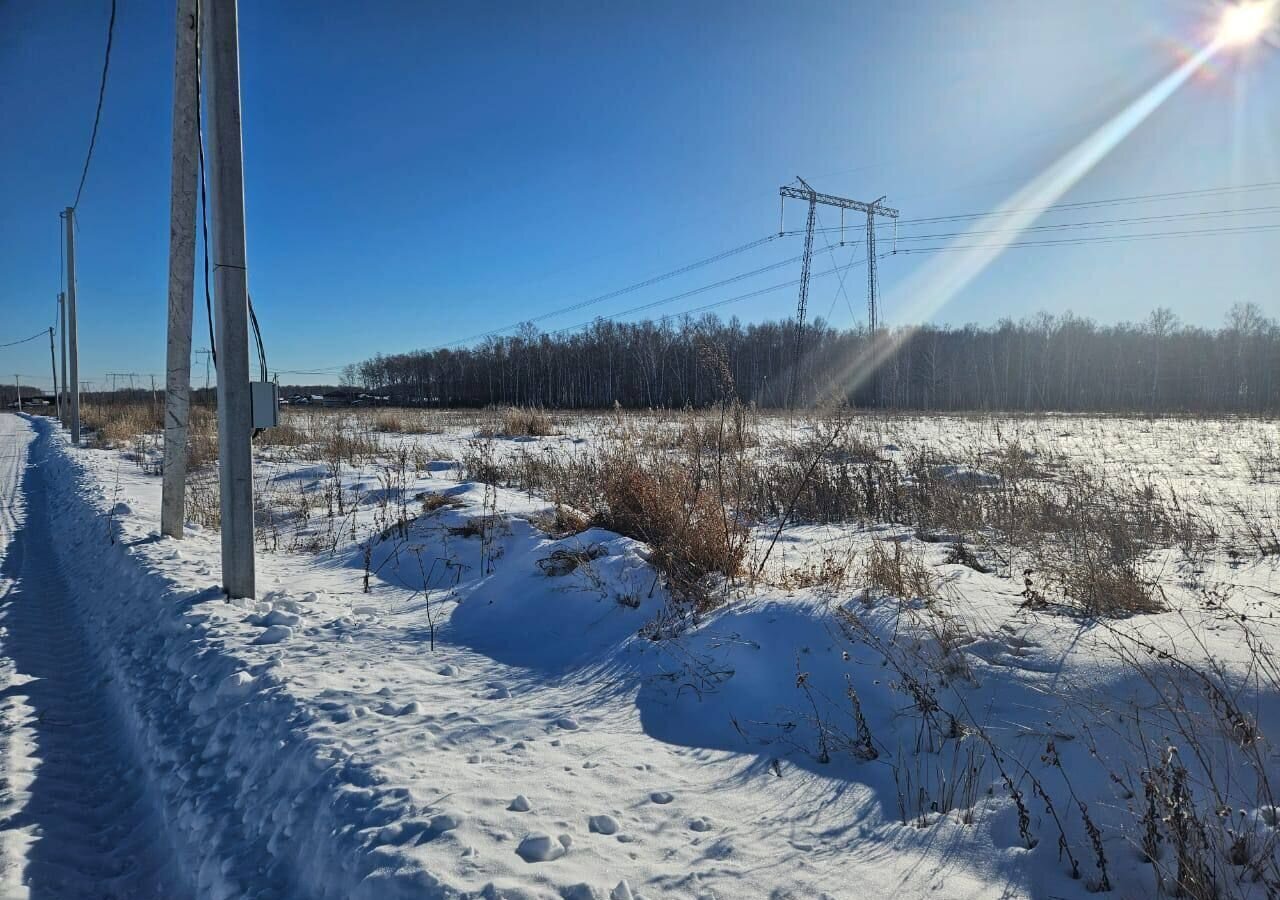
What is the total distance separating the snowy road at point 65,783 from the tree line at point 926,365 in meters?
42.0

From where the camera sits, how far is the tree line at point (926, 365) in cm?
5238

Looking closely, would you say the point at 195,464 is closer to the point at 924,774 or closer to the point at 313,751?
the point at 313,751

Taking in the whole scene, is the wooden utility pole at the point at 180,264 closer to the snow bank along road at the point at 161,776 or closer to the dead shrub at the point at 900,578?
the snow bank along road at the point at 161,776

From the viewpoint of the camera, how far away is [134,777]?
3.00 m

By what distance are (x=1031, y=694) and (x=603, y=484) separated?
13.6 ft

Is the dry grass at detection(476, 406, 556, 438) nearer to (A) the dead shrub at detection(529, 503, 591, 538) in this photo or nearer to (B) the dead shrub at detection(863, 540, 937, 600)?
(A) the dead shrub at detection(529, 503, 591, 538)

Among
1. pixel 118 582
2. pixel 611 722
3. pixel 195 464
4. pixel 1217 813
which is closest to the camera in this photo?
pixel 1217 813

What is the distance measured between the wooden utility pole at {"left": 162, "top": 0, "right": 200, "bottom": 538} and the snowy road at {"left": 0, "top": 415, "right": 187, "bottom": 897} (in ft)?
6.05

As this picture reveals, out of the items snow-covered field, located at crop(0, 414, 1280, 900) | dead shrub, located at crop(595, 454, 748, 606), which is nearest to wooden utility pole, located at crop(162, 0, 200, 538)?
snow-covered field, located at crop(0, 414, 1280, 900)

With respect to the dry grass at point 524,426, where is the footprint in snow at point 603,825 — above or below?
below

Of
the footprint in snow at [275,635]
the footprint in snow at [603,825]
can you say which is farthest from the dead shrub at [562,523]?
the footprint in snow at [603,825]

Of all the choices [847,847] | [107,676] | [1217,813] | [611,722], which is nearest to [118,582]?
[107,676]

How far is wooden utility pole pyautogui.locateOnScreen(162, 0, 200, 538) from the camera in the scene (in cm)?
623

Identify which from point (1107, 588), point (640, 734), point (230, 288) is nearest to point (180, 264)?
point (230, 288)
